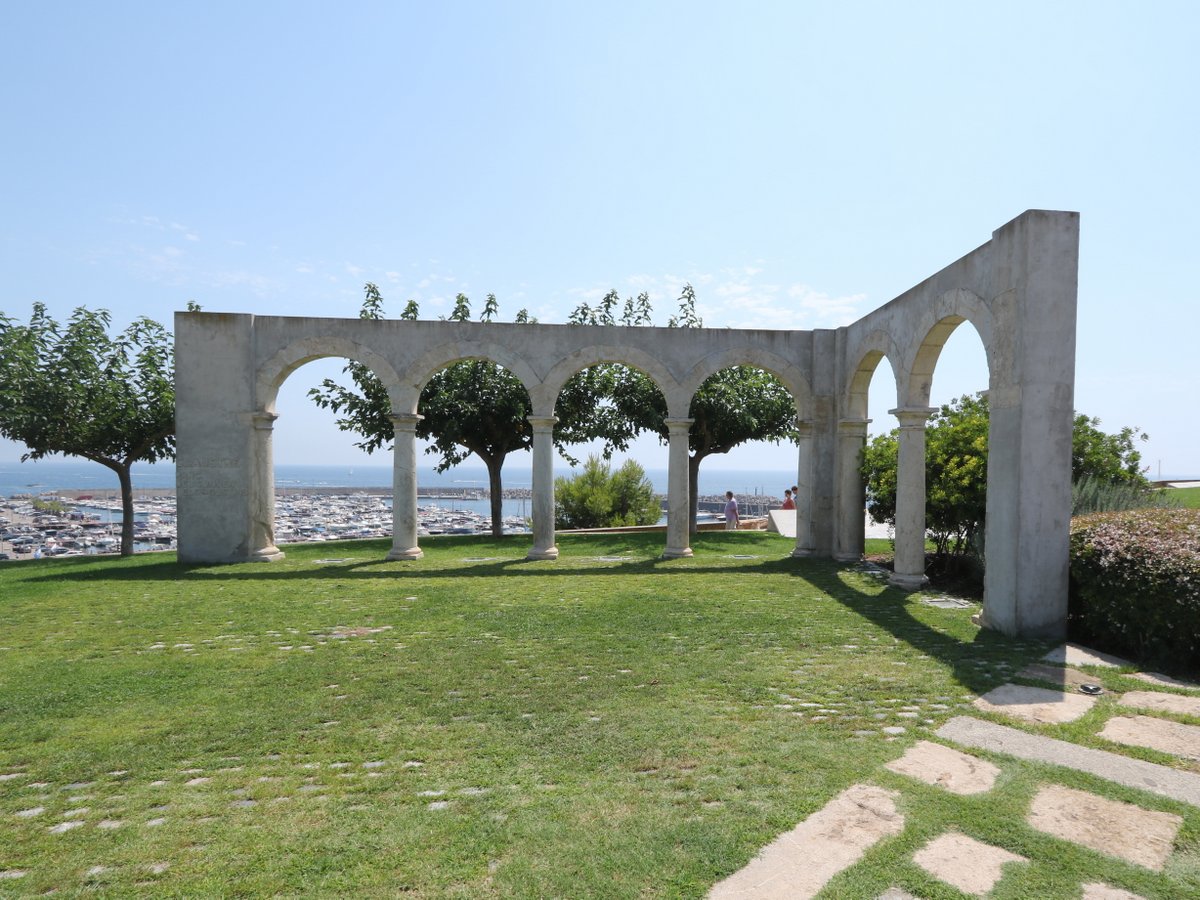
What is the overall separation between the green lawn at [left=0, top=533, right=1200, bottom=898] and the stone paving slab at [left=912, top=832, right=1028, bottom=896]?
0.06 m

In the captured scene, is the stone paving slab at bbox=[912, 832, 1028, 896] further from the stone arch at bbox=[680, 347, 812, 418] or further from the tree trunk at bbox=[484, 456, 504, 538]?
the tree trunk at bbox=[484, 456, 504, 538]

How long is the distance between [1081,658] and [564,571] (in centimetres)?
706

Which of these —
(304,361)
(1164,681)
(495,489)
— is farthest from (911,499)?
(495,489)

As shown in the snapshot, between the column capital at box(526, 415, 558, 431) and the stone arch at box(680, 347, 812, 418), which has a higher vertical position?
the stone arch at box(680, 347, 812, 418)

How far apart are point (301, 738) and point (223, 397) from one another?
9.27m

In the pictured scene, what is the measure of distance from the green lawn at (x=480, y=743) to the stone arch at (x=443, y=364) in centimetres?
465

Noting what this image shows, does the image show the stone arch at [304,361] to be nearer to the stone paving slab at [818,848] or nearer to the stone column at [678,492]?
the stone column at [678,492]

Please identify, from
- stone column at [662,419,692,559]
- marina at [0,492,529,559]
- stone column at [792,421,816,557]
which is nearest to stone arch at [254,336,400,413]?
stone column at [662,419,692,559]

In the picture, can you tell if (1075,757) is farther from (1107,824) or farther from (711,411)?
(711,411)

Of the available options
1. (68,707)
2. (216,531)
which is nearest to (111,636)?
(68,707)

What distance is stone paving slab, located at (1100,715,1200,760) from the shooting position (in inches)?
150

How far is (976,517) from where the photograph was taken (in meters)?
9.23

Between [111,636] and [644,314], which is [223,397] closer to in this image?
[111,636]

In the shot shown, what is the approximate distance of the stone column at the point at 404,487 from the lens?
1179 centimetres
